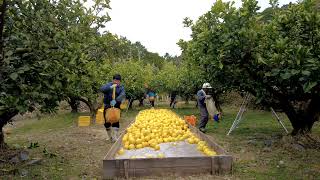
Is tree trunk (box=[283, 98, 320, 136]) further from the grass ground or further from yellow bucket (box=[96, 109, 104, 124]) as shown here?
yellow bucket (box=[96, 109, 104, 124])

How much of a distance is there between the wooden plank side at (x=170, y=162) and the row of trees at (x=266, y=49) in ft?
9.36

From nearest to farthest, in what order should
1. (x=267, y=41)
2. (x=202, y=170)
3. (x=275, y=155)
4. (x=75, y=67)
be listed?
(x=202, y=170) → (x=75, y=67) → (x=275, y=155) → (x=267, y=41)

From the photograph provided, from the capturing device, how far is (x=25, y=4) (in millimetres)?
7473

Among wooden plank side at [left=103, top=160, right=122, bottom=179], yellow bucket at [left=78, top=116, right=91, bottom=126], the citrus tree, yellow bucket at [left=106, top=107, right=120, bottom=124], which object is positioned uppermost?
the citrus tree

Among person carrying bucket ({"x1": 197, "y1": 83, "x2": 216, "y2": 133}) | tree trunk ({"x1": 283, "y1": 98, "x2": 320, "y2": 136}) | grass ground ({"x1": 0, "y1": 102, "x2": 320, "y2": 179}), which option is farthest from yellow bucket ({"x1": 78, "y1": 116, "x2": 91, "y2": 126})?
tree trunk ({"x1": 283, "y1": 98, "x2": 320, "y2": 136})

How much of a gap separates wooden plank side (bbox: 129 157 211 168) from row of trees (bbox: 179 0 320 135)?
2853 mm

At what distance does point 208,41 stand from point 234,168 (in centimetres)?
426

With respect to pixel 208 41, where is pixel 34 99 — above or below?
below

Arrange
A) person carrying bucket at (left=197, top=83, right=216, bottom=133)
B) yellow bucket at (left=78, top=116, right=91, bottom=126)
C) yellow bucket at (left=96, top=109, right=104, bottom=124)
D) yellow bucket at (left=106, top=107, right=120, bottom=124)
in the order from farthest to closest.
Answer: yellow bucket at (left=96, top=109, right=104, bottom=124) → yellow bucket at (left=78, top=116, right=91, bottom=126) → person carrying bucket at (left=197, top=83, right=216, bottom=133) → yellow bucket at (left=106, top=107, right=120, bottom=124)

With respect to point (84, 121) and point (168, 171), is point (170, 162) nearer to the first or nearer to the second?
point (168, 171)

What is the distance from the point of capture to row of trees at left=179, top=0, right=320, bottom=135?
30.4ft

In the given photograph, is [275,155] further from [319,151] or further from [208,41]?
[208,41]

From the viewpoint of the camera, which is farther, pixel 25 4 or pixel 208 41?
pixel 208 41

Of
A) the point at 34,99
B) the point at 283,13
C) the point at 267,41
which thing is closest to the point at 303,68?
the point at 267,41
